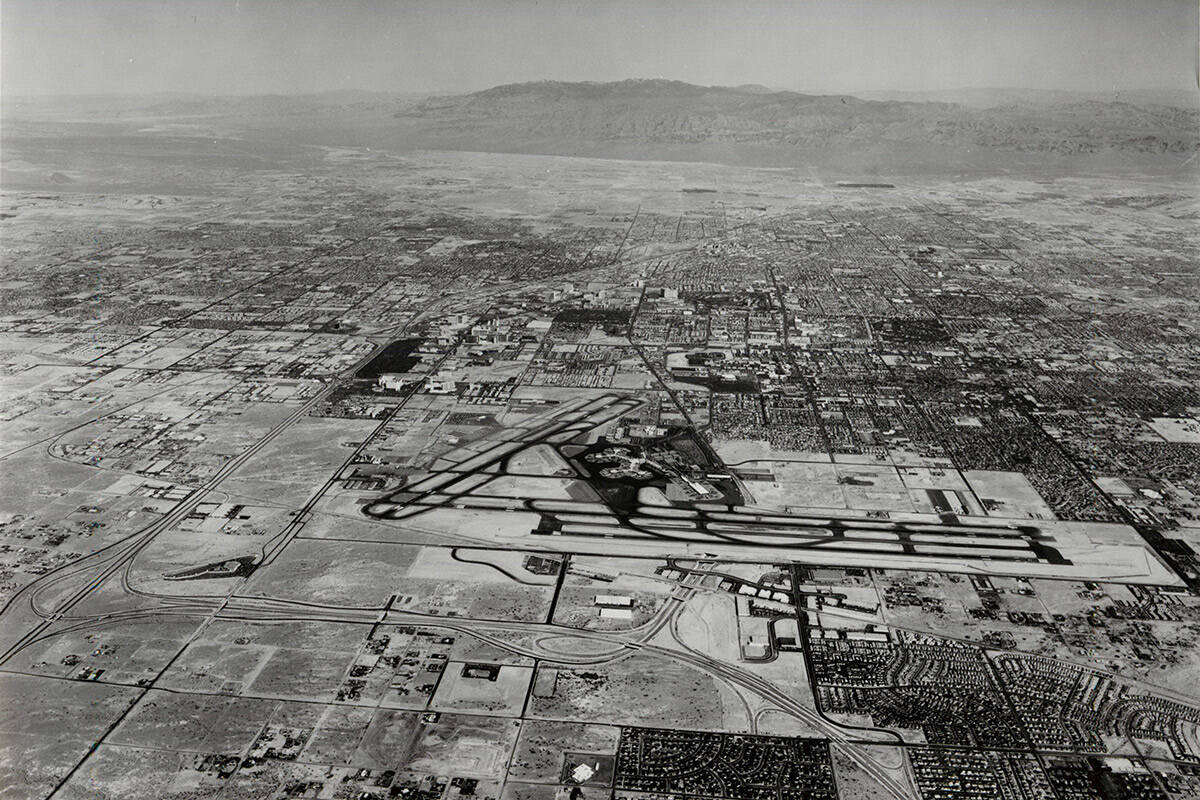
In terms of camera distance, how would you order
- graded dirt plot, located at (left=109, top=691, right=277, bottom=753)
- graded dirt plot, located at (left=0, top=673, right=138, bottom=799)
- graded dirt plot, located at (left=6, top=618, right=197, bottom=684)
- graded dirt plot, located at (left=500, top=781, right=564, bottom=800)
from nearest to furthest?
1. graded dirt plot, located at (left=500, top=781, right=564, bottom=800)
2. graded dirt plot, located at (left=0, top=673, right=138, bottom=799)
3. graded dirt plot, located at (left=109, top=691, right=277, bottom=753)
4. graded dirt plot, located at (left=6, top=618, right=197, bottom=684)

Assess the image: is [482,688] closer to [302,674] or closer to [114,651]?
[302,674]

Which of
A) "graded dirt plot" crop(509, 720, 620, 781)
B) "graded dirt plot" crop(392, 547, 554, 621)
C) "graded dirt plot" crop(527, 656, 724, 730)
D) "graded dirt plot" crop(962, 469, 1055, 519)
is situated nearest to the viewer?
"graded dirt plot" crop(509, 720, 620, 781)

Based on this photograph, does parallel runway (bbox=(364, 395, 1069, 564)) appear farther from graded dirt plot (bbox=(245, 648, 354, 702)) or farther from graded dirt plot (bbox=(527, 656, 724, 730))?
graded dirt plot (bbox=(245, 648, 354, 702))

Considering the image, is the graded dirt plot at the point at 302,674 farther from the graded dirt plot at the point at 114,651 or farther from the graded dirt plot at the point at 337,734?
the graded dirt plot at the point at 114,651

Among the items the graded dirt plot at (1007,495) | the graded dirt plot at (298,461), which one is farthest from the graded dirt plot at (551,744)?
the graded dirt plot at (1007,495)

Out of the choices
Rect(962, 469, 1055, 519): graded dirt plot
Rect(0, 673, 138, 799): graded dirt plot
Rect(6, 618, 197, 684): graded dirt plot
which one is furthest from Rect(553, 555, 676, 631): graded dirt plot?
Rect(962, 469, 1055, 519): graded dirt plot

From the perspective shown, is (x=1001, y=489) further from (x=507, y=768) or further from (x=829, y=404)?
(x=507, y=768)

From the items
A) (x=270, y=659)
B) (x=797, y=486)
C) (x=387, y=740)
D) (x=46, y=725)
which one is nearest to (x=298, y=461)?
(x=270, y=659)
